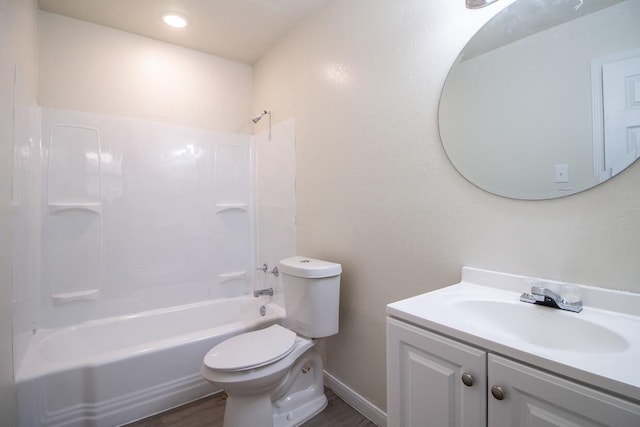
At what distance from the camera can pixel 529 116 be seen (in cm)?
106

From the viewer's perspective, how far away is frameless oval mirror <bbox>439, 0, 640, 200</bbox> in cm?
88

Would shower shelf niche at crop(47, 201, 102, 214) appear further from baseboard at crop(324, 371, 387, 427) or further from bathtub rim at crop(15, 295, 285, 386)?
baseboard at crop(324, 371, 387, 427)

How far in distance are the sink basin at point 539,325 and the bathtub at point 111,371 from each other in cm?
147

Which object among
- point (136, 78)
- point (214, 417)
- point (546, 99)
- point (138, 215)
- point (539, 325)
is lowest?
point (214, 417)

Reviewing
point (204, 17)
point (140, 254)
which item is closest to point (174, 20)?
point (204, 17)

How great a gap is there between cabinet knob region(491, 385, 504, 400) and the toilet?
1.02 meters

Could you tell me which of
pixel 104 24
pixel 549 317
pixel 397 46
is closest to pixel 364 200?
pixel 397 46

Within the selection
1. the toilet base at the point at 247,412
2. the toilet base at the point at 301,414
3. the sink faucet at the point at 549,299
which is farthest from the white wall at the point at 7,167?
the sink faucet at the point at 549,299

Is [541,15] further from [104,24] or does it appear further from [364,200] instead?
[104,24]

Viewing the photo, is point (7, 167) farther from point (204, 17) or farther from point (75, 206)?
point (204, 17)

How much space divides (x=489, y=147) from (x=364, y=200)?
69 centimetres

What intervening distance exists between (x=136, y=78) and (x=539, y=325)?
2947 mm

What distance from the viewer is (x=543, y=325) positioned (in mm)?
899

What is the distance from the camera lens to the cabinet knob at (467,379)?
741 millimetres
